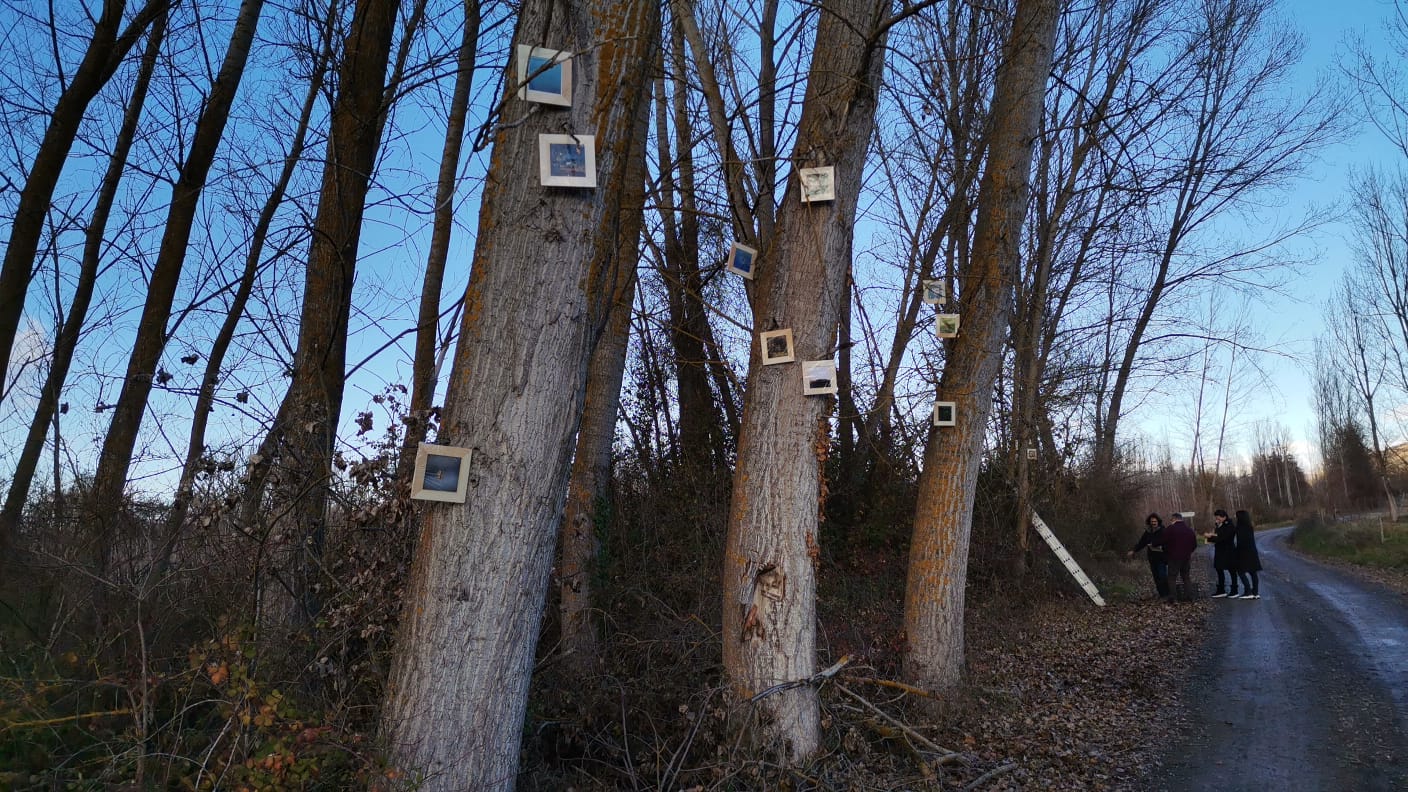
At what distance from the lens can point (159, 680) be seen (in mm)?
3701

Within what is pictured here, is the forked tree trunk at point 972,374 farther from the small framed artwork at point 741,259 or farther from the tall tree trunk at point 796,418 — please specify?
the small framed artwork at point 741,259

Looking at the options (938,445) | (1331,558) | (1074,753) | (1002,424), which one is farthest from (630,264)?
(1331,558)

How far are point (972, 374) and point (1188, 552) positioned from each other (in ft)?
27.8

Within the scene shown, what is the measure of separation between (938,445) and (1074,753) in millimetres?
2567

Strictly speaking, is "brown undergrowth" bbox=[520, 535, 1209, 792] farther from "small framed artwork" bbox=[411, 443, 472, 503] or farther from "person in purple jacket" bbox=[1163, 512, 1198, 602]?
"person in purple jacket" bbox=[1163, 512, 1198, 602]

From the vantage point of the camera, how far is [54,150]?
6281 millimetres

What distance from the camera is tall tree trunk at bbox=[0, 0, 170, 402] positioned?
5938 mm

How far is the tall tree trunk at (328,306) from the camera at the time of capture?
4.81 metres

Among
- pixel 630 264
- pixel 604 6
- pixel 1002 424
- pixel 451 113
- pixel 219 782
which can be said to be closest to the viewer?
pixel 219 782

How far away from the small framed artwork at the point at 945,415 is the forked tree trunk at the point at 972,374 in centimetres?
6

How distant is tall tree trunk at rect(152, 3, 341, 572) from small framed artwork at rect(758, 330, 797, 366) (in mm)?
3257

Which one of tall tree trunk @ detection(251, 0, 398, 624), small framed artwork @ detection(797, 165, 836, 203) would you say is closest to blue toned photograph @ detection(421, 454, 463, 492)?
tall tree trunk @ detection(251, 0, 398, 624)

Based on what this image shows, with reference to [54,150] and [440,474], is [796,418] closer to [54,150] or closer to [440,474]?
[440,474]

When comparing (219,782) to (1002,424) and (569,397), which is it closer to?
(569,397)
